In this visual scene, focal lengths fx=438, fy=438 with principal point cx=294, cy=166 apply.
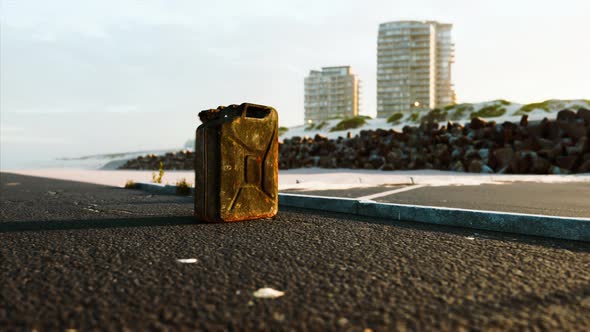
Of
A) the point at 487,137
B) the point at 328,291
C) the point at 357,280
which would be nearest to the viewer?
the point at 328,291

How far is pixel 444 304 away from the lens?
1.80 meters

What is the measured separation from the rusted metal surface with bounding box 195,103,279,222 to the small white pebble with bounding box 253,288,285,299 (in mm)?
1997

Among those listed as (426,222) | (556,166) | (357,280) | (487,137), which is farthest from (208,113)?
(487,137)

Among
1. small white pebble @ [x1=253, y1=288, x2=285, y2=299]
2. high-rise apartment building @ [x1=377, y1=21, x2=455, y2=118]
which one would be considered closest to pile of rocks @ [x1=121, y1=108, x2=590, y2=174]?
small white pebble @ [x1=253, y1=288, x2=285, y2=299]

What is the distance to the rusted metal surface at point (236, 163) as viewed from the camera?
12.8 ft

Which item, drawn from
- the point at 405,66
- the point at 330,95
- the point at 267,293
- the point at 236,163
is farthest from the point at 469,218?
the point at 330,95

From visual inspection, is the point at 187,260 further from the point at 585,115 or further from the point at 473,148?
the point at 585,115

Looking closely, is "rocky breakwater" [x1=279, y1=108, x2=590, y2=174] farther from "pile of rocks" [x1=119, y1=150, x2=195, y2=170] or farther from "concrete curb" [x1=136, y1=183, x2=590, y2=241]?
"pile of rocks" [x1=119, y1=150, x2=195, y2=170]

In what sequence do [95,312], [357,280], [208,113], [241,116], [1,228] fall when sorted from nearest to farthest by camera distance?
1. [95,312]
2. [357,280]
3. [1,228]
4. [241,116]
5. [208,113]

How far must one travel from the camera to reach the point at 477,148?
41.2 feet

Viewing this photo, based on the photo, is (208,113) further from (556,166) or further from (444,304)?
(556,166)

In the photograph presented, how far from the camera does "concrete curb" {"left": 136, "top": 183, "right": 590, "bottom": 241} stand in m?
3.22

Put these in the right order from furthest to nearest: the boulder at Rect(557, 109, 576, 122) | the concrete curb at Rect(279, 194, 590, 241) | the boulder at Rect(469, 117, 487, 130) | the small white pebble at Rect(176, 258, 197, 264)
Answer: the boulder at Rect(469, 117, 487, 130) → the boulder at Rect(557, 109, 576, 122) → the concrete curb at Rect(279, 194, 590, 241) → the small white pebble at Rect(176, 258, 197, 264)

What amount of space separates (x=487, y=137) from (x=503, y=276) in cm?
1162
